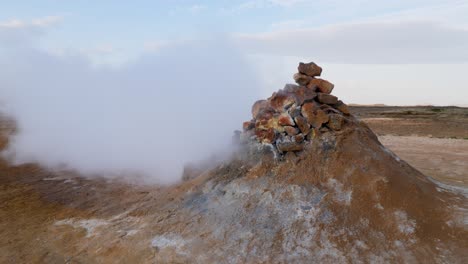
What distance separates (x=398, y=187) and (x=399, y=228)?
619 millimetres

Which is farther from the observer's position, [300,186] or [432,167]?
[432,167]

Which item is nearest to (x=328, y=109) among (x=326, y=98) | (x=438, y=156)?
(x=326, y=98)

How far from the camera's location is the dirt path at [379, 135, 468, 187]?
8.25 metres

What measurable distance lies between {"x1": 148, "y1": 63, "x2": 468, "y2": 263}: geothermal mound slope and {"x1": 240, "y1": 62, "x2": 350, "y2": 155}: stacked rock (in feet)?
0.05

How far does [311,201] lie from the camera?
4.71 meters

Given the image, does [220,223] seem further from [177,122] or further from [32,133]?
[32,133]

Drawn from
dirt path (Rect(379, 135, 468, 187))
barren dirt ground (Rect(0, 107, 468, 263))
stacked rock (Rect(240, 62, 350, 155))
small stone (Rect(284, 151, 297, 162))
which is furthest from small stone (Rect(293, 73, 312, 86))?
dirt path (Rect(379, 135, 468, 187))

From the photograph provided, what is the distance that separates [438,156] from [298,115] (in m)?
7.29

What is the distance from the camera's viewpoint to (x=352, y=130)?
539 cm

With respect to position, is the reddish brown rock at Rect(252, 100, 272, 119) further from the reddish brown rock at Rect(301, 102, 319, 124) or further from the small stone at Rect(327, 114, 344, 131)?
the small stone at Rect(327, 114, 344, 131)

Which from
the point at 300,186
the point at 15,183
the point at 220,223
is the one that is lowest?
the point at 15,183

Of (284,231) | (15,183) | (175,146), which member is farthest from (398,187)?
(15,183)

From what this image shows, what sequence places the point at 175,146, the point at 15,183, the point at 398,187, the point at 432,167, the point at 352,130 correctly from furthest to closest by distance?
the point at 432,167 → the point at 175,146 → the point at 15,183 → the point at 352,130 → the point at 398,187

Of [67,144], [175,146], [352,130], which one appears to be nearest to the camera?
[352,130]
